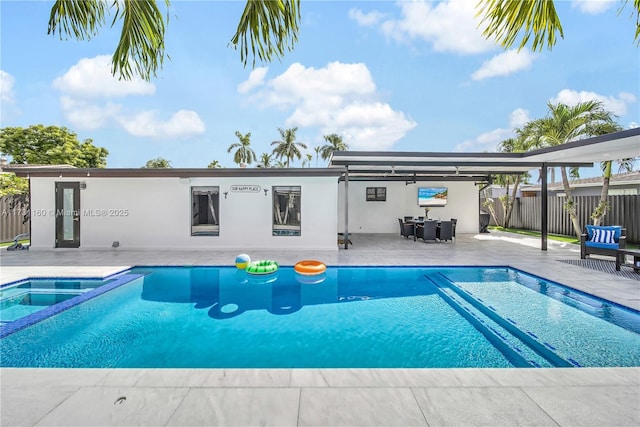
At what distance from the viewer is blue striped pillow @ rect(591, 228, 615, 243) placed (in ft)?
26.2

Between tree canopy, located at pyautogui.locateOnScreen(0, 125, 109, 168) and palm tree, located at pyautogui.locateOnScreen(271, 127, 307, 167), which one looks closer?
tree canopy, located at pyautogui.locateOnScreen(0, 125, 109, 168)

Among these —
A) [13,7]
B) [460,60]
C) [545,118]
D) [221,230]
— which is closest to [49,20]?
[13,7]

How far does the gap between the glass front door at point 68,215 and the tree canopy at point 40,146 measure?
19.5 metres

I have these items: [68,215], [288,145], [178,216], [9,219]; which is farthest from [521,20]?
[288,145]

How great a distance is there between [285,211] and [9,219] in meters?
11.6

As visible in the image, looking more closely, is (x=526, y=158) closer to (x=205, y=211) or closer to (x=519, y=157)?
(x=519, y=157)

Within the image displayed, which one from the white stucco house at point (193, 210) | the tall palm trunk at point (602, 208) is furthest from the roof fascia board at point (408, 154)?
the tall palm trunk at point (602, 208)

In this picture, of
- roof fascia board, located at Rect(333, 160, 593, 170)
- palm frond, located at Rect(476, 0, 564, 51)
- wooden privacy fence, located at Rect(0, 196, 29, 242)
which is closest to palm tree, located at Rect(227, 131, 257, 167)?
wooden privacy fence, located at Rect(0, 196, 29, 242)

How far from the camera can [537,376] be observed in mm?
2865

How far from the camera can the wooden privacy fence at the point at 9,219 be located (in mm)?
12234

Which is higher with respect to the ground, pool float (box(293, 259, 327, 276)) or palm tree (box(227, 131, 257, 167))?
palm tree (box(227, 131, 257, 167))

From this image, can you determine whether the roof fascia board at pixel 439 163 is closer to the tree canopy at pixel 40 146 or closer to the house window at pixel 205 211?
the house window at pixel 205 211

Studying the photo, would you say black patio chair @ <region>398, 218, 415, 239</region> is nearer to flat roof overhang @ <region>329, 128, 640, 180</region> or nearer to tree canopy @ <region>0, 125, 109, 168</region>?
flat roof overhang @ <region>329, 128, 640, 180</region>

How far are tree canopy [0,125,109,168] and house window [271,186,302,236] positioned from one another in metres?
24.6
